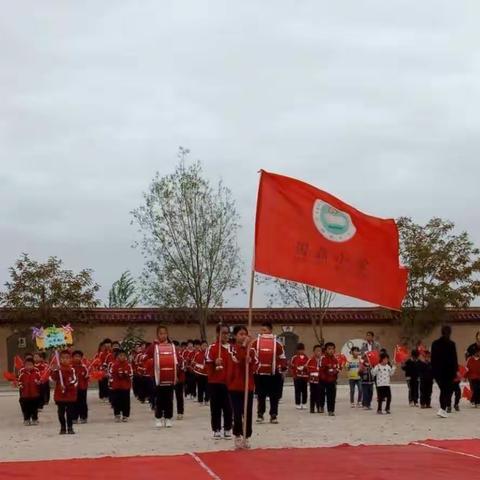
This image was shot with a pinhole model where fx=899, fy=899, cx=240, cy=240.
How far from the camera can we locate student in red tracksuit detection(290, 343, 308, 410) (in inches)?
771

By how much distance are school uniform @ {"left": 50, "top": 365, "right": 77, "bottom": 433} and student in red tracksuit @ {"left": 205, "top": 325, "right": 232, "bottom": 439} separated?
282 cm

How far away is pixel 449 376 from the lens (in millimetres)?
16766

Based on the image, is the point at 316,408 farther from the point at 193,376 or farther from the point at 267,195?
the point at 267,195

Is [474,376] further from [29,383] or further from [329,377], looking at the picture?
[29,383]

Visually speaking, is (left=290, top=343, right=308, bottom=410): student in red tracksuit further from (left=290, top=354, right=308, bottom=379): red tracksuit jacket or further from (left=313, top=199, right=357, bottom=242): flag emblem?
(left=313, top=199, right=357, bottom=242): flag emblem

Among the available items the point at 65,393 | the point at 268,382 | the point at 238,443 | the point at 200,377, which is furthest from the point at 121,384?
the point at 238,443

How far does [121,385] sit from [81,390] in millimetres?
804

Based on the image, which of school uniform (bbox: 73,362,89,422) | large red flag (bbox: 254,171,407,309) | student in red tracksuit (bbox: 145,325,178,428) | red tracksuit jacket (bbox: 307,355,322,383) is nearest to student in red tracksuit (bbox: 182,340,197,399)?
red tracksuit jacket (bbox: 307,355,322,383)

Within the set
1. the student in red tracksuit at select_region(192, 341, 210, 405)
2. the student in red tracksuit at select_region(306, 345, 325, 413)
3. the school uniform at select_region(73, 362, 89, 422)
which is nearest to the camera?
the school uniform at select_region(73, 362, 89, 422)

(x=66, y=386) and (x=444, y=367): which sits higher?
(x=444, y=367)

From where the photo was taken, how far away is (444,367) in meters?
16.8

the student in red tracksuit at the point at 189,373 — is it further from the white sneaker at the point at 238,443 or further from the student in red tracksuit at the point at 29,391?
the white sneaker at the point at 238,443

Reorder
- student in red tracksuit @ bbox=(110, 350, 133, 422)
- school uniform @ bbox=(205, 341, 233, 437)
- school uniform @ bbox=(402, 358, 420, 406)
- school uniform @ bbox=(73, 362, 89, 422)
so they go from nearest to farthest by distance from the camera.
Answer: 1. school uniform @ bbox=(205, 341, 233, 437)
2. school uniform @ bbox=(73, 362, 89, 422)
3. student in red tracksuit @ bbox=(110, 350, 133, 422)
4. school uniform @ bbox=(402, 358, 420, 406)

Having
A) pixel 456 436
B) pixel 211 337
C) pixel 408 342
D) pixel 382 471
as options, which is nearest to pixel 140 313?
pixel 211 337
